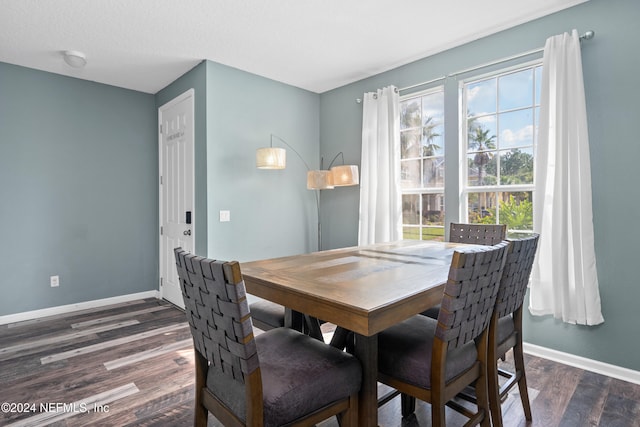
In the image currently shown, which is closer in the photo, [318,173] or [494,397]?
[494,397]

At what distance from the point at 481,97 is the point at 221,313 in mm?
2996

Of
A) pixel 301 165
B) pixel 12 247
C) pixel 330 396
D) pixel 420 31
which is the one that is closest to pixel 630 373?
pixel 330 396

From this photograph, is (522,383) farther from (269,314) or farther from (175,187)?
(175,187)

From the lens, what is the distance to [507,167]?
9.52 ft

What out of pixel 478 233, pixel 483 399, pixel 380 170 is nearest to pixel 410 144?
pixel 380 170

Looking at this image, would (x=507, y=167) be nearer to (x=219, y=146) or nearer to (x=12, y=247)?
(x=219, y=146)

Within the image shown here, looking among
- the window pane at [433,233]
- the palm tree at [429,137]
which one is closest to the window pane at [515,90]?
the palm tree at [429,137]

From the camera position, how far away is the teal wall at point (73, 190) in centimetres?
340

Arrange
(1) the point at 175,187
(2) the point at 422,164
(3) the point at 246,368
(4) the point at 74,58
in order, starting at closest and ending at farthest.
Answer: (3) the point at 246,368, (4) the point at 74,58, (2) the point at 422,164, (1) the point at 175,187

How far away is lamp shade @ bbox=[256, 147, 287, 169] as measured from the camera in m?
A: 3.38

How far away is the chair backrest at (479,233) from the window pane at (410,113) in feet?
4.21

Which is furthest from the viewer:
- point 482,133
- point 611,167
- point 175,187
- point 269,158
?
point 175,187

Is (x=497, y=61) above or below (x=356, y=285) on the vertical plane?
above

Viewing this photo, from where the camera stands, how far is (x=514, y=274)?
63.1 inches
